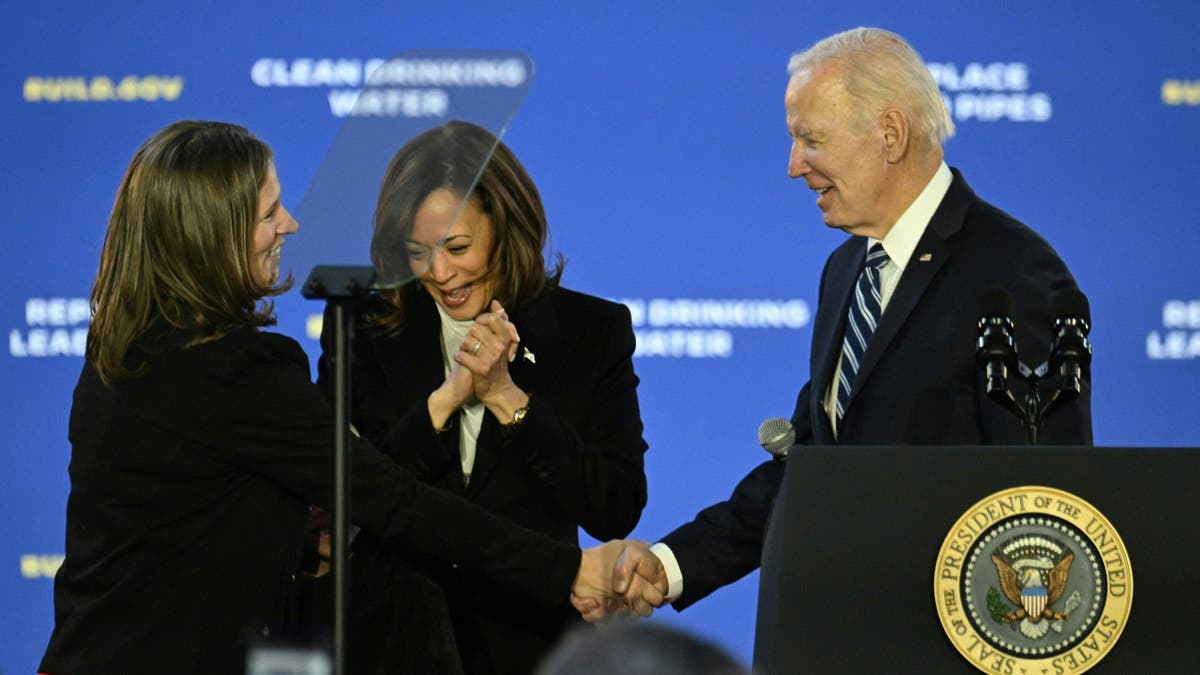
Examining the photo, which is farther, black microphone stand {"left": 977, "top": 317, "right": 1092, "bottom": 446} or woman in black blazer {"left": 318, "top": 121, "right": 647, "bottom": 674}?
woman in black blazer {"left": 318, "top": 121, "right": 647, "bottom": 674}

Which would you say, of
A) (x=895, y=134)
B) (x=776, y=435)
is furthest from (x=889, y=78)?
(x=776, y=435)

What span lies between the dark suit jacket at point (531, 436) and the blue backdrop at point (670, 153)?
1.18 m

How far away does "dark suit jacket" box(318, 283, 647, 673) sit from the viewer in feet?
9.18

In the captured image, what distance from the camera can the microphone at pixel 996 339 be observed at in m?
2.14

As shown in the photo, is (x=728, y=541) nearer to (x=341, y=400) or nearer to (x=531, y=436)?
(x=531, y=436)

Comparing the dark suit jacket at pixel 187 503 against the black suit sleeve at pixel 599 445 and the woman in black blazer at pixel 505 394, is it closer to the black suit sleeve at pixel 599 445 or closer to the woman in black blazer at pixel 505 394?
the woman in black blazer at pixel 505 394

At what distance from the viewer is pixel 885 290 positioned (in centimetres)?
278

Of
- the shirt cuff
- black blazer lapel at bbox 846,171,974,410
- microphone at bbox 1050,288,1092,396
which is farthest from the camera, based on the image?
the shirt cuff

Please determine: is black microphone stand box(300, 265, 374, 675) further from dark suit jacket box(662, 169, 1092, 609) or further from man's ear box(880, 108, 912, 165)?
man's ear box(880, 108, 912, 165)

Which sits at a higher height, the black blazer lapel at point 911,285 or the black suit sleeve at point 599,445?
the black blazer lapel at point 911,285

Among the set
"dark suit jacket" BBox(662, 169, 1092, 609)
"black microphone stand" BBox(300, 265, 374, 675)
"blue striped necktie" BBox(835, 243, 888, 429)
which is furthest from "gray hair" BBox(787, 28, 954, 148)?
"black microphone stand" BBox(300, 265, 374, 675)

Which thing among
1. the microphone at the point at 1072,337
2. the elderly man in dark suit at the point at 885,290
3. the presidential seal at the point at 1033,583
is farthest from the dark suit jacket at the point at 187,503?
the microphone at the point at 1072,337

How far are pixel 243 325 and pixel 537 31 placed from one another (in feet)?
7.01

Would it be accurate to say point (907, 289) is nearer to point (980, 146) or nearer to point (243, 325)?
point (243, 325)
